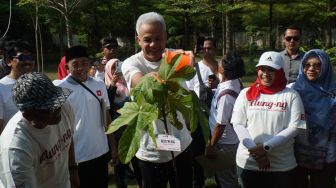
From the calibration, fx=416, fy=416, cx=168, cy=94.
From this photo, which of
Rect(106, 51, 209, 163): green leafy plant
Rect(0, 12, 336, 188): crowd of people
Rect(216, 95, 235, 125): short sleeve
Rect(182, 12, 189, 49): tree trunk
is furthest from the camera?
Rect(182, 12, 189, 49): tree trunk

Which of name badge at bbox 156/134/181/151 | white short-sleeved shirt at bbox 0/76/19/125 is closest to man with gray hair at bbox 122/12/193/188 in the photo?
name badge at bbox 156/134/181/151

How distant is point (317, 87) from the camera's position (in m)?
3.50

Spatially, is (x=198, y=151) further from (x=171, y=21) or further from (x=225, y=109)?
(x=171, y=21)

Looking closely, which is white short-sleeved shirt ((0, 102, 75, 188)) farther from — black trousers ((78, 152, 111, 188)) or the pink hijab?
the pink hijab

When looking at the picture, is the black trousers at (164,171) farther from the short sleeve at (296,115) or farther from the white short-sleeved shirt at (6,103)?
the white short-sleeved shirt at (6,103)

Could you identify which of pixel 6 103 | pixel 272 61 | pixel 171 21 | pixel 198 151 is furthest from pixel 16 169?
pixel 171 21

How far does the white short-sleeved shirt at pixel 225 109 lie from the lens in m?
4.00

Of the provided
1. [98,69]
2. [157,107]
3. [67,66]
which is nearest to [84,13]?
[98,69]

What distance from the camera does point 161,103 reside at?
6.65ft

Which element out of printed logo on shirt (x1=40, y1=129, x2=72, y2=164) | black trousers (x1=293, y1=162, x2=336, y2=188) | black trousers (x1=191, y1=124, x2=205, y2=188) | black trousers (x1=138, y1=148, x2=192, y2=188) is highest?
printed logo on shirt (x1=40, y1=129, x2=72, y2=164)

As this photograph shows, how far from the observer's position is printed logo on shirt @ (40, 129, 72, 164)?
8.19ft

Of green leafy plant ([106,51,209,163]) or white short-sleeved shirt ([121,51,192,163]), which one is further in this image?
white short-sleeved shirt ([121,51,192,163])

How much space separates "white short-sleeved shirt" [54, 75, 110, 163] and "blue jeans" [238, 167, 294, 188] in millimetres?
1375

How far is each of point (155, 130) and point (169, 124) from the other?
0.34 ft
